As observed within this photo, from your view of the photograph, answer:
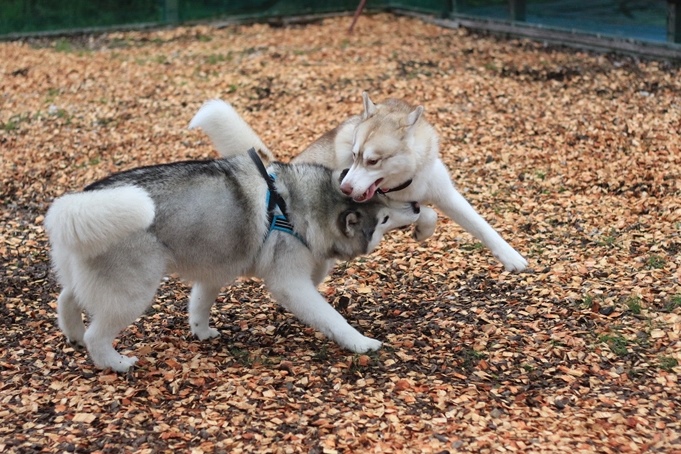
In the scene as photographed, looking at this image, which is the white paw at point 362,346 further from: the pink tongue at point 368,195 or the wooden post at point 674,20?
the wooden post at point 674,20

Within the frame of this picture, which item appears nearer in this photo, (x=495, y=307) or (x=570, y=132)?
(x=495, y=307)

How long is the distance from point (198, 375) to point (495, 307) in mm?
1759

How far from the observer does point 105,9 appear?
1383cm

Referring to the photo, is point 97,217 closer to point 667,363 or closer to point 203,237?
point 203,237

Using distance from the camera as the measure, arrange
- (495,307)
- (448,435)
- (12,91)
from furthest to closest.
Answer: (12,91)
(495,307)
(448,435)

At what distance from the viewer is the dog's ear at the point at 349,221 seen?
4.56m

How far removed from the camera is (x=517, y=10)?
11.9m

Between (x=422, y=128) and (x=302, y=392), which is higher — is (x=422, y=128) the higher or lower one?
the higher one

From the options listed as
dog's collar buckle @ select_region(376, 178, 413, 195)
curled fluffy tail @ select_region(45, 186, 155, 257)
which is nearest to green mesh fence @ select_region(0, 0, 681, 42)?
dog's collar buckle @ select_region(376, 178, 413, 195)

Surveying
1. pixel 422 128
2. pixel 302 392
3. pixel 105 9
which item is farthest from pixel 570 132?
pixel 105 9

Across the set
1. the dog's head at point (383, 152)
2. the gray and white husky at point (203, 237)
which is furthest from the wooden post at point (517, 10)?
the gray and white husky at point (203, 237)

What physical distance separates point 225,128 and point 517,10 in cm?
787

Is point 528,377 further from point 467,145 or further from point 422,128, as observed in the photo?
point 467,145

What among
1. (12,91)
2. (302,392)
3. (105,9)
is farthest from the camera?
(105,9)
